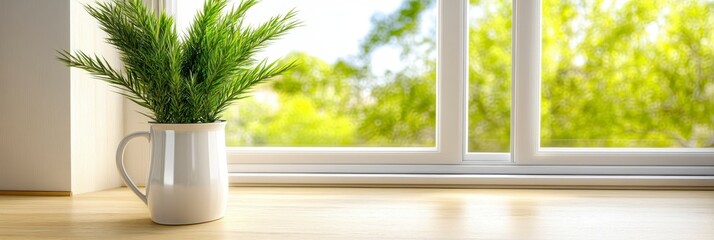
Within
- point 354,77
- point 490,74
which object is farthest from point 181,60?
point 490,74

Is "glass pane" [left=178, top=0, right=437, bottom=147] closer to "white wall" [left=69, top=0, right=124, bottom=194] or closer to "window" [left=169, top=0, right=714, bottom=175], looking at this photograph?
"window" [left=169, top=0, right=714, bottom=175]

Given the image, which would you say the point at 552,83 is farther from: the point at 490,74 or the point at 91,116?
the point at 91,116

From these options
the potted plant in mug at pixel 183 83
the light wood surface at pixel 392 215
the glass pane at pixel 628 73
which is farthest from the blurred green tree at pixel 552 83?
the potted plant in mug at pixel 183 83

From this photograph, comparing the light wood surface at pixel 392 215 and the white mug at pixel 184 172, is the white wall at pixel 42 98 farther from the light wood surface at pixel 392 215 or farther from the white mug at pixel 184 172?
the white mug at pixel 184 172

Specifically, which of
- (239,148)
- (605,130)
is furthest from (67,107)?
(605,130)

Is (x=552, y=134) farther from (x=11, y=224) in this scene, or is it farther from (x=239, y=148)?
(x=11, y=224)

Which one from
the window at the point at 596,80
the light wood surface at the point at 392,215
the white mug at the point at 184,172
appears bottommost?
the light wood surface at the point at 392,215

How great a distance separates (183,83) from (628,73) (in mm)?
858

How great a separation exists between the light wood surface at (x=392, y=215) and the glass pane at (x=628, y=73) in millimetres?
146

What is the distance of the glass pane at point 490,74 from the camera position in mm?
1112

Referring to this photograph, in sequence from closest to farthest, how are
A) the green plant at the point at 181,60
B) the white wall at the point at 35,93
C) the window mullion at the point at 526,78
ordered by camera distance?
the green plant at the point at 181,60 < the white wall at the point at 35,93 < the window mullion at the point at 526,78

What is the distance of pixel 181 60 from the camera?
0.73 m

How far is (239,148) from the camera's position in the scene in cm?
118

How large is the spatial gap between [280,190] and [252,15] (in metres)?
0.38
